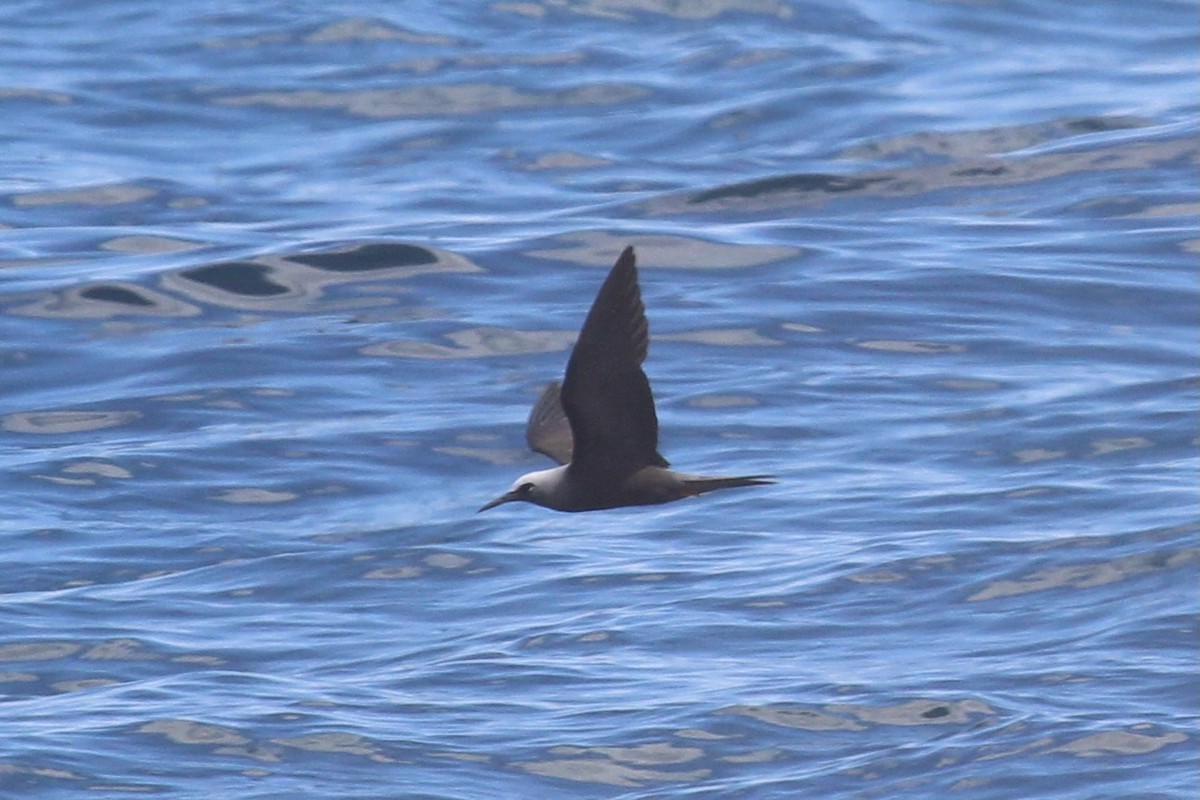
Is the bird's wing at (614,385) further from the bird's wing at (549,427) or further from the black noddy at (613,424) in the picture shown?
the bird's wing at (549,427)

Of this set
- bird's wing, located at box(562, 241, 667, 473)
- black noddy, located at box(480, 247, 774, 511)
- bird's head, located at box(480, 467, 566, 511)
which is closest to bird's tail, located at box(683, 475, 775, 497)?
black noddy, located at box(480, 247, 774, 511)

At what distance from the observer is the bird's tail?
309 inches

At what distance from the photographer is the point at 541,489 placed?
8.72 metres

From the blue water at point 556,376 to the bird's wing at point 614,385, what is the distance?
8.81 feet

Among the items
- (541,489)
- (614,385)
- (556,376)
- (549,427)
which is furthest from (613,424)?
(556,376)

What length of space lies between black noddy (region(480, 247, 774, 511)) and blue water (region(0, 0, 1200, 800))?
2.41m

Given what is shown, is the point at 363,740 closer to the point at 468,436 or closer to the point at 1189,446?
the point at 468,436

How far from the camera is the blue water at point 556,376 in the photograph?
11.0 metres

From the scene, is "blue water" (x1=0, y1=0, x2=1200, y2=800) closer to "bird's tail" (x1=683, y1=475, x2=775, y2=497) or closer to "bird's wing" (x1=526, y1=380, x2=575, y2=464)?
"bird's wing" (x1=526, y1=380, x2=575, y2=464)

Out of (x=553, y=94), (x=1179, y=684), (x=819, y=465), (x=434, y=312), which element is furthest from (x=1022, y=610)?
(x=553, y=94)

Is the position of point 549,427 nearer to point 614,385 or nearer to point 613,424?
point 613,424

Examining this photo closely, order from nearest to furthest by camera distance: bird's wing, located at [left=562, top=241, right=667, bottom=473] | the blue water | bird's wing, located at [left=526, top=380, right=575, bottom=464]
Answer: bird's wing, located at [left=562, top=241, right=667, bottom=473] → bird's wing, located at [left=526, top=380, right=575, bottom=464] → the blue water

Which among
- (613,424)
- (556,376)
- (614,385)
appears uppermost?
(614,385)

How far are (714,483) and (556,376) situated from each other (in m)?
7.56
